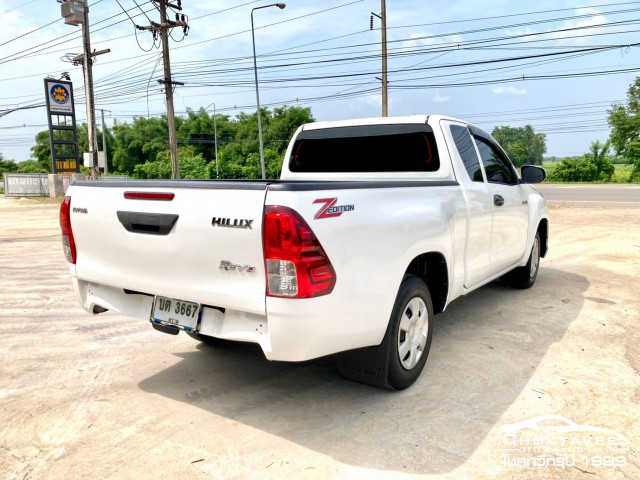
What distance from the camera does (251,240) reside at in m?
2.65

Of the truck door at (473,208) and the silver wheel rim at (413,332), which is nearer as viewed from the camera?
the silver wheel rim at (413,332)

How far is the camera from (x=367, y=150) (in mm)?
4715

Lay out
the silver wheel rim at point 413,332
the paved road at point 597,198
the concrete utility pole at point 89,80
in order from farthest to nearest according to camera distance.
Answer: the concrete utility pole at point 89,80
the paved road at point 597,198
the silver wheel rim at point 413,332

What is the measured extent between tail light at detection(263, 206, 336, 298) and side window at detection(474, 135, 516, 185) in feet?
9.38

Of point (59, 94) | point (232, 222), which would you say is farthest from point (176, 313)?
point (59, 94)

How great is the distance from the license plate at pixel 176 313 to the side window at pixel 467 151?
2.72 m

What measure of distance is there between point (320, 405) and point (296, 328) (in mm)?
923

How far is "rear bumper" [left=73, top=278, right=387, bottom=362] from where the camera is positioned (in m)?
2.64

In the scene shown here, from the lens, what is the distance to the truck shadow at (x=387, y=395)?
2.80 meters

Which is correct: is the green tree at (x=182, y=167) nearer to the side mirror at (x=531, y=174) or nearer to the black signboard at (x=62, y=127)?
the black signboard at (x=62, y=127)

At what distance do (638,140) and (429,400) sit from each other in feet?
168

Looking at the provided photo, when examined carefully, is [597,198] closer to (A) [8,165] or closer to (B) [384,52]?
(B) [384,52]

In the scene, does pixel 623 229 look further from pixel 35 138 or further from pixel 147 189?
pixel 35 138

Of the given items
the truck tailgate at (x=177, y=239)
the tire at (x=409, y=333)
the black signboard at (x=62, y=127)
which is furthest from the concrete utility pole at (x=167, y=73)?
the tire at (x=409, y=333)
